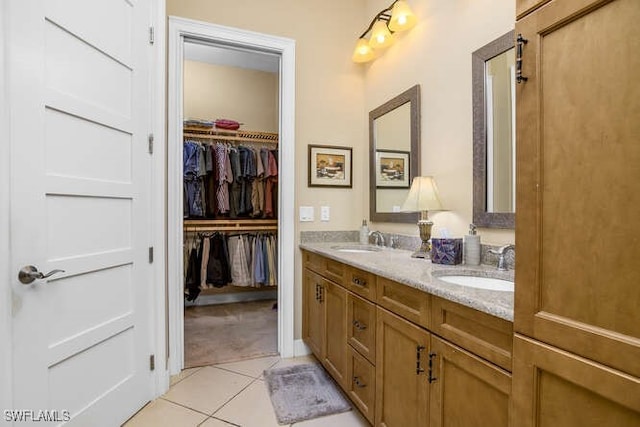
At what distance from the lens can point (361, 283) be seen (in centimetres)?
171

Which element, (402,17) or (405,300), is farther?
(402,17)

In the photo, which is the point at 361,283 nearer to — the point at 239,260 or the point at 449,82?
the point at 449,82

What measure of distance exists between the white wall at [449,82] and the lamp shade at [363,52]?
0.30 meters

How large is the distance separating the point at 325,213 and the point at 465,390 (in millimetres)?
1863

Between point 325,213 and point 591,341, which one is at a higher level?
Result: point 325,213

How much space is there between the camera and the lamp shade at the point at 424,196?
1.89m

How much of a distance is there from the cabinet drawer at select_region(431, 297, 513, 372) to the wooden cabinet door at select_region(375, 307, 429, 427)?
11cm

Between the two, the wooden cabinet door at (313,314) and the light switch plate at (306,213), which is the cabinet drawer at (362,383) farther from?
the light switch plate at (306,213)

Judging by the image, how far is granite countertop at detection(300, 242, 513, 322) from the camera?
95 cm

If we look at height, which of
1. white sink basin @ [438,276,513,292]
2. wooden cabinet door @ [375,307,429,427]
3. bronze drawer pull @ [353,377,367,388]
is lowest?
bronze drawer pull @ [353,377,367,388]

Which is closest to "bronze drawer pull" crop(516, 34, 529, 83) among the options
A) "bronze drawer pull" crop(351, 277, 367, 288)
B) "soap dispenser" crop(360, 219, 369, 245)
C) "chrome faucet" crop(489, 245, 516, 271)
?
"chrome faucet" crop(489, 245, 516, 271)

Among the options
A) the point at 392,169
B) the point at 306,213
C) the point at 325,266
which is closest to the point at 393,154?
the point at 392,169

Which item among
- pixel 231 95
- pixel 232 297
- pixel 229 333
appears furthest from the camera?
pixel 231 95

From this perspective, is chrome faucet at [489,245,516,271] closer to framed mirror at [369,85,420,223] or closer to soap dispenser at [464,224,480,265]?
soap dispenser at [464,224,480,265]
